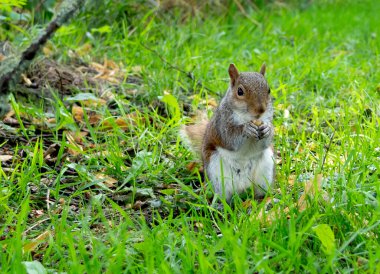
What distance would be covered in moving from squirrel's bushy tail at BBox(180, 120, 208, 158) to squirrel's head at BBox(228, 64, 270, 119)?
0.39 meters

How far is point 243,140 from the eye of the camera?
2.77 m

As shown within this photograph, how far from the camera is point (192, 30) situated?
542cm

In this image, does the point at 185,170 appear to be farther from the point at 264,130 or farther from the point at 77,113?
the point at 77,113

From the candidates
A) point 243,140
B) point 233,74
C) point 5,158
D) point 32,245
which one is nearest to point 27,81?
point 5,158

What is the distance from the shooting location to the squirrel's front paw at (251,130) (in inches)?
106

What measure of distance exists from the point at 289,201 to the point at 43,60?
230cm

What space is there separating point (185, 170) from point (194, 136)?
16 cm

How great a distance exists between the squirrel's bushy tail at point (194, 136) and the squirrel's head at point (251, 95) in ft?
1.29

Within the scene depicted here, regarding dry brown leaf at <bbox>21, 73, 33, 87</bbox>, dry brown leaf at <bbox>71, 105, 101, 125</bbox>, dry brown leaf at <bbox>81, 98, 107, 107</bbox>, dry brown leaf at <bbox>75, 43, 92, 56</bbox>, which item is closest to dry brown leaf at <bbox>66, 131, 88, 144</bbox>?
dry brown leaf at <bbox>71, 105, 101, 125</bbox>

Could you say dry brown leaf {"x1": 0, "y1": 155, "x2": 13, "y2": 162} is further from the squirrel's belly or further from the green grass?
the squirrel's belly

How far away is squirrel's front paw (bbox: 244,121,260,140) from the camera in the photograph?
2.69 meters

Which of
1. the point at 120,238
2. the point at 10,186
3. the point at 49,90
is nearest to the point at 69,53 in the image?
the point at 49,90

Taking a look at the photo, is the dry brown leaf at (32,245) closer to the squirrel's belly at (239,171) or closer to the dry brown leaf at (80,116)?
the squirrel's belly at (239,171)

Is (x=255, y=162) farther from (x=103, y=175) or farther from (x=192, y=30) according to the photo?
(x=192, y=30)
